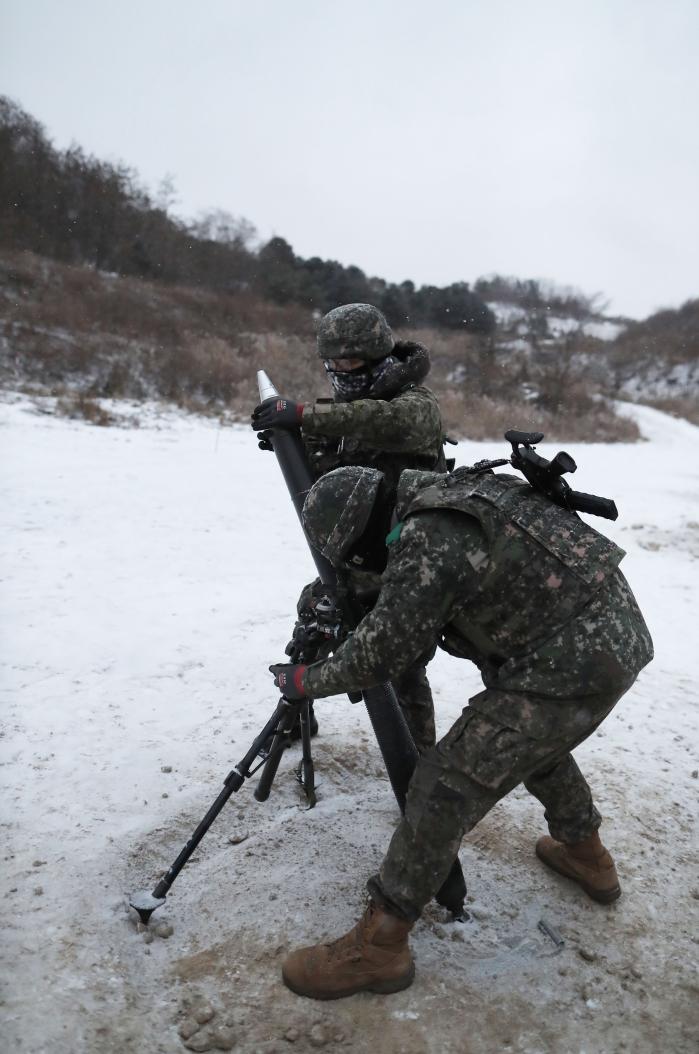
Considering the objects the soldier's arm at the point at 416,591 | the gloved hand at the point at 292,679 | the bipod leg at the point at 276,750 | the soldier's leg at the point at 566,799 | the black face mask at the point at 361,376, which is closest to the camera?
the soldier's arm at the point at 416,591

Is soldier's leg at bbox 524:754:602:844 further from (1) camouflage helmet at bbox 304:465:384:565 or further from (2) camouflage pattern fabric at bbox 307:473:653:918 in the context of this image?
(1) camouflage helmet at bbox 304:465:384:565

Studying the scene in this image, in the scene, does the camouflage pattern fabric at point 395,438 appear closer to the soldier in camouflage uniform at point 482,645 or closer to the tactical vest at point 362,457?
the tactical vest at point 362,457

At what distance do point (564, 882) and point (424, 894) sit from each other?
0.78m

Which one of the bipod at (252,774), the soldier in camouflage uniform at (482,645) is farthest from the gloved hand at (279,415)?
the bipod at (252,774)

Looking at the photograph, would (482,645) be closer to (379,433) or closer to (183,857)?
(379,433)

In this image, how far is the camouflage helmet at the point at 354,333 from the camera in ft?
8.93

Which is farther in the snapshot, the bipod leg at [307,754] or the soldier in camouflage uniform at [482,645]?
the bipod leg at [307,754]

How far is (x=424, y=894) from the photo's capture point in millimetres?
2031

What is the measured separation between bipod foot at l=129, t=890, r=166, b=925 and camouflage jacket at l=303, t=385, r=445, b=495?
5.15 feet

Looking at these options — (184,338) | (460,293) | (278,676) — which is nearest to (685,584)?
(278,676)

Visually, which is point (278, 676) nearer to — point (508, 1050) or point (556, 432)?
point (508, 1050)

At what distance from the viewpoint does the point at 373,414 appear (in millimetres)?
2588

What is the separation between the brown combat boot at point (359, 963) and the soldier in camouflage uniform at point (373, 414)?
0.90 metres

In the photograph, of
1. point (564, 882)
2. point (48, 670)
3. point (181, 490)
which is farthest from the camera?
point (181, 490)
